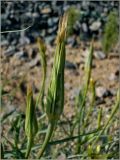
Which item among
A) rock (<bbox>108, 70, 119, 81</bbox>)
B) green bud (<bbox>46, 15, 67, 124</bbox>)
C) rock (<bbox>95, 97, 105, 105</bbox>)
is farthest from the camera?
rock (<bbox>108, 70, 119, 81</bbox>)

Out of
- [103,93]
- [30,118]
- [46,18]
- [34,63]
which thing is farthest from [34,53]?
[30,118]

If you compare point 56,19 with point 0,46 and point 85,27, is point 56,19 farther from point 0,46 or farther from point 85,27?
point 0,46

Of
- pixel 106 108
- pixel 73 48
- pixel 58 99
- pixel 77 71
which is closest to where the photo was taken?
pixel 58 99

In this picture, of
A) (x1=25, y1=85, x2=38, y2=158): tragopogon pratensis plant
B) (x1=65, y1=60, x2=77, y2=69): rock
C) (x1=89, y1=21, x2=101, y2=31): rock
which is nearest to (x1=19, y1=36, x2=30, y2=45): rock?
(x1=65, y1=60, x2=77, y2=69): rock

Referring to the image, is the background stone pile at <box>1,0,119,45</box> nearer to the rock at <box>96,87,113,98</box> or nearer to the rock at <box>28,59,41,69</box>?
the rock at <box>28,59,41,69</box>

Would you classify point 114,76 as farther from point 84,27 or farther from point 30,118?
point 30,118

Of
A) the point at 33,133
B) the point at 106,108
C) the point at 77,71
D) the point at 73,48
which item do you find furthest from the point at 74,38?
the point at 33,133
